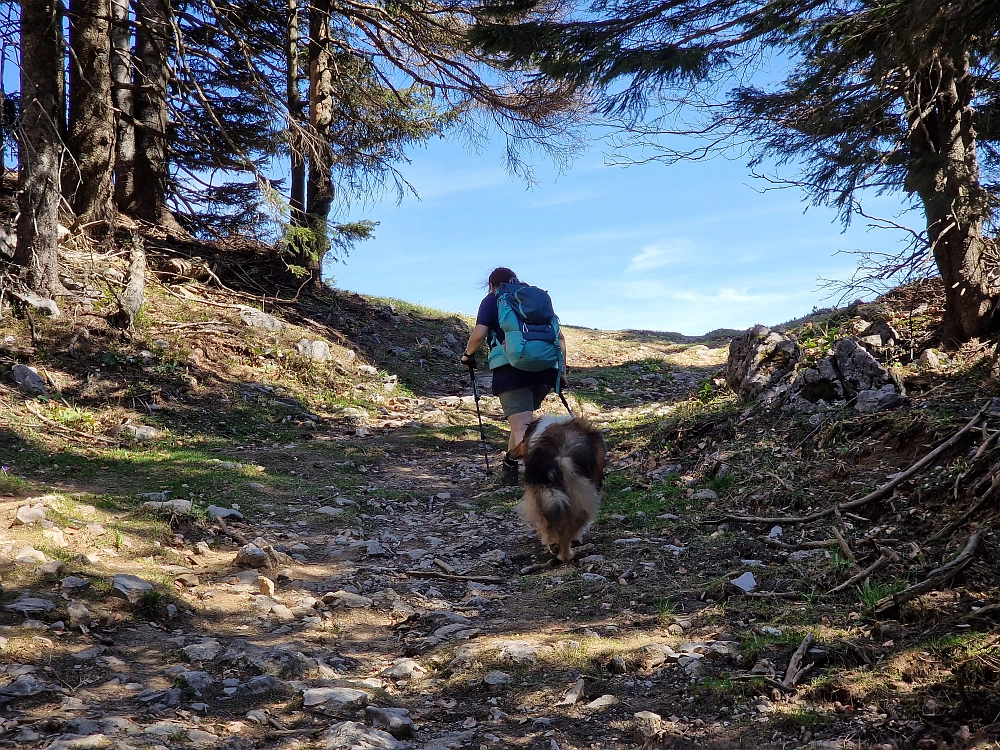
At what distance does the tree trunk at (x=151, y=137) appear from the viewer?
1234 cm

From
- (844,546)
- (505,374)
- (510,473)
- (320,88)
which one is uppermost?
(320,88)

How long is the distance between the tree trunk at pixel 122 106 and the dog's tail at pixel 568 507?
10115 millimetres

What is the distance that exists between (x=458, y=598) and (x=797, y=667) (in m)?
2.26

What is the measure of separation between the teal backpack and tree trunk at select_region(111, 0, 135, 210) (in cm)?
835

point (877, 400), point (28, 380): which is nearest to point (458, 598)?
point (877, 400)

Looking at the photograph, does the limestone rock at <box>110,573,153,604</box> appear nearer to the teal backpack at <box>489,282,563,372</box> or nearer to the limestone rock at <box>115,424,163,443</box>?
the teal backpack at <box>489,282,563,372</box>

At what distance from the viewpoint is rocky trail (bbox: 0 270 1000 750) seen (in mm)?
2979

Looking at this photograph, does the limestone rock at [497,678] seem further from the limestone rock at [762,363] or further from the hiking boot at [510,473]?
the limestone rock at [762,363]

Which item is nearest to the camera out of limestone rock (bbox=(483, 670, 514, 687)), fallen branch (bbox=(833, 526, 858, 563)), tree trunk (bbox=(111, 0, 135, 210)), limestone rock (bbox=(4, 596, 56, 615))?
limestone rock (bbox=(483, 670, 514, 687))

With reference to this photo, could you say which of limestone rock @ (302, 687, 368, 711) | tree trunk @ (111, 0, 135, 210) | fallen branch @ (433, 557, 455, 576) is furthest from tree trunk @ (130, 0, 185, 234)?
limestone rock @ (302, 687, 368, 711)

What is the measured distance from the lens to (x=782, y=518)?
5188mm

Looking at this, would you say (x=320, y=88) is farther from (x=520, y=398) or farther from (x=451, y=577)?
(x=451, y=577)

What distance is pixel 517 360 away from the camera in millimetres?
6828

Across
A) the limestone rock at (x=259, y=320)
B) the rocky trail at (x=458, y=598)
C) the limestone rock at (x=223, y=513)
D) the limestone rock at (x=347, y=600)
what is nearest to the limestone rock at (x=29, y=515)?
the rocky trail at (x=458, y=598)
